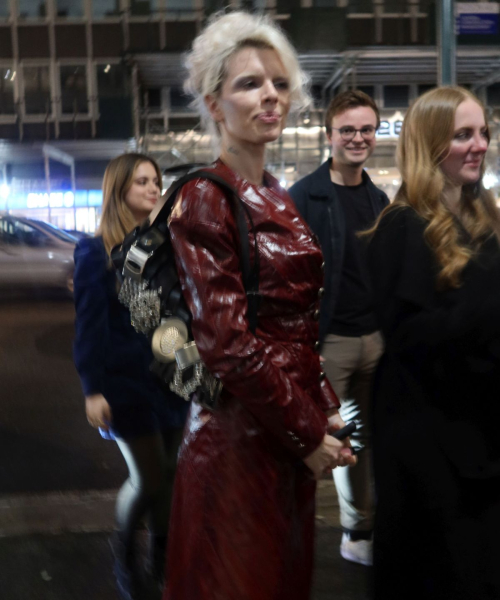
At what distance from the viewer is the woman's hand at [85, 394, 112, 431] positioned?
3258mm

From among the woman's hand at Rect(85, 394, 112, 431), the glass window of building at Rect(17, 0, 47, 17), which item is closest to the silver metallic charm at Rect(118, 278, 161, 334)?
the woman's hand at Rect(85, 394, 112, 431)

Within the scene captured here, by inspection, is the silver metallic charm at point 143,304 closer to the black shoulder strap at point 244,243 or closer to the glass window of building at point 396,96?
the black shoulder strap at point 244,243

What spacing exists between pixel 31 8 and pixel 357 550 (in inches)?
1121

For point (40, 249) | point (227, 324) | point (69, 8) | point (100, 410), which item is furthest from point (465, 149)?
point (69, 8)

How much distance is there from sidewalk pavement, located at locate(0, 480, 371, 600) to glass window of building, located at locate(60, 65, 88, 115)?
24923 mm

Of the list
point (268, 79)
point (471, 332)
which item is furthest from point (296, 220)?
point (471, 332)

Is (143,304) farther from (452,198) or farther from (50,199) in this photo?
(50,199)

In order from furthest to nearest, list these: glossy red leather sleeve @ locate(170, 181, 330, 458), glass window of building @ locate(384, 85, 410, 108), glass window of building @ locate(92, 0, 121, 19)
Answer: glass window of building @ locate(92, 0, 121, 19), glass window of building @ locate(384, 85, 410, 108), glossy red leather sleeve @ locate(170, 181, 330, 458)

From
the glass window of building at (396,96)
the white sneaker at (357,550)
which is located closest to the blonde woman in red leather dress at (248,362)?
the white sneaker at (357,550)

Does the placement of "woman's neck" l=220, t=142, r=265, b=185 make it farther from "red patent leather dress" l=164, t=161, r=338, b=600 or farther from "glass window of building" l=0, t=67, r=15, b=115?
"glass window of building" l=0, t=67, r=15, b=115

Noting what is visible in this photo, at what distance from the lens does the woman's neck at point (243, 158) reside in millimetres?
2139

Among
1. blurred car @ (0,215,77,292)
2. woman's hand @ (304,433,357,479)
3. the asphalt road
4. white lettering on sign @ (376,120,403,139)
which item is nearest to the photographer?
woman's hand @ (304,433,357,479)

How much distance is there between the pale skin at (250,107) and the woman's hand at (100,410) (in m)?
1.37

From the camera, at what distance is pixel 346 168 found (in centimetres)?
408
